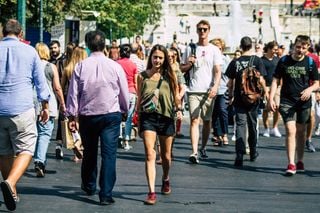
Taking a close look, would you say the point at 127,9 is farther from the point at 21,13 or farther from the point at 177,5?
the point at 177,5

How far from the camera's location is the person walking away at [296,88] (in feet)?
52.1

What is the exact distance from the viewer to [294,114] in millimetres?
16000

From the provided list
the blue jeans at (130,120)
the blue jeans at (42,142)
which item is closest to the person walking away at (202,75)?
the blue jeans at (130,120)

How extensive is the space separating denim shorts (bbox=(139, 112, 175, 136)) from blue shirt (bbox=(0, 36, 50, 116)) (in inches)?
54.0

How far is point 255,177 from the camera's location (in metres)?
15.5

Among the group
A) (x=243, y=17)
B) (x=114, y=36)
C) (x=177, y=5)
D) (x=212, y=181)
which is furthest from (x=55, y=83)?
(x=177, y=5)

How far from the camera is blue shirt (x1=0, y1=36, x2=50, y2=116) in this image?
12.1 metres

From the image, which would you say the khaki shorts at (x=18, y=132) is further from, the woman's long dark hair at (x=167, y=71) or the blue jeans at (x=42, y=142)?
the blue jeans at (x=42, y=142)

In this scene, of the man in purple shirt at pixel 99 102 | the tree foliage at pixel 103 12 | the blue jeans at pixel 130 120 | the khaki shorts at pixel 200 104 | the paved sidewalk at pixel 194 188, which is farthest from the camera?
the tree foliage at pixel 103 12

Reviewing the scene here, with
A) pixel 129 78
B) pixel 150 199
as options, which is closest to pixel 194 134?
pixel 129 78

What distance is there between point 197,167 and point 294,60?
2.09 m

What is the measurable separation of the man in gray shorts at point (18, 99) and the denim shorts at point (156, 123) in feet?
4.44

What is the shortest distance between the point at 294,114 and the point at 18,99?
16.8 ft

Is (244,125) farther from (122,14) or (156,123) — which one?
(122,14)
